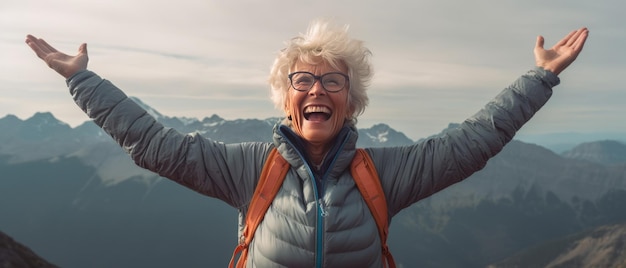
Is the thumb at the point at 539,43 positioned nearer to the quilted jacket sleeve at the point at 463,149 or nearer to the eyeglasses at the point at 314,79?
the quilted jacket sleeve at the point at 463,149

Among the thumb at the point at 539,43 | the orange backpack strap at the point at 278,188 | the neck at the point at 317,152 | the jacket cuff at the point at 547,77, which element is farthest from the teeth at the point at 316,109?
the thumb at the point at 539,43

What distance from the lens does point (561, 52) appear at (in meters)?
6.24

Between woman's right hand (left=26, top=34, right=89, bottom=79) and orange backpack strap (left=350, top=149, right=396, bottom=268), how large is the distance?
364 centimetres

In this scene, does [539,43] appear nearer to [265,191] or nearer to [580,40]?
[580,40]

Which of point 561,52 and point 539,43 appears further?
point 539,43

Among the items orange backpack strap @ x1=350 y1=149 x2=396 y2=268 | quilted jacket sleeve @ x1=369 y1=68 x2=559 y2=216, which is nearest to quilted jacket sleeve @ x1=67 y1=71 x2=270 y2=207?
orange backpack strap @ x1=350 y1=149 x2=396 y2=268

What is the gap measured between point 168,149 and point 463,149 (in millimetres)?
3639

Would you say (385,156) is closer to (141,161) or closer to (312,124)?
(312,124)

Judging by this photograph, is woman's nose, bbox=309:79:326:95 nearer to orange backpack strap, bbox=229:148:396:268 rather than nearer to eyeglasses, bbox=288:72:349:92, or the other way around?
eyeglasses, bbox=288:72:349:92

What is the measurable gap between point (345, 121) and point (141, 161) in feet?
8.64

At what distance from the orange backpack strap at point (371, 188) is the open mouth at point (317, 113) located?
62cm

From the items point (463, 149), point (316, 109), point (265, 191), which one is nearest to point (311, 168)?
point (265, 191)

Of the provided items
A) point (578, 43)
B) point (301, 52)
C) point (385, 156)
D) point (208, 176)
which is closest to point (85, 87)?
point (208, 176)

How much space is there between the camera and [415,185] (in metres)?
6.23
